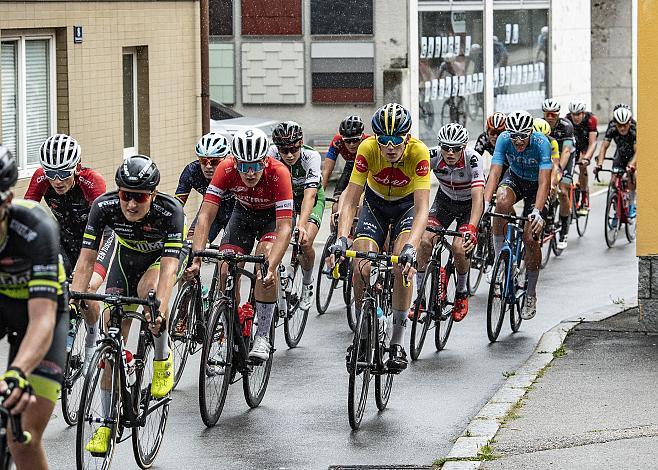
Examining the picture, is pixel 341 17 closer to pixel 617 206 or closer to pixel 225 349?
pixel 617 206

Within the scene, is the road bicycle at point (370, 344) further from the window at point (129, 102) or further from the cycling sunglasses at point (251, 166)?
the window at point (129, 102)

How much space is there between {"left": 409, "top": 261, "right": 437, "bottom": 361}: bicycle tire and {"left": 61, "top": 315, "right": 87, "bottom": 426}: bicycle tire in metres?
2.78

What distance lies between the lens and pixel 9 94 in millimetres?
14992

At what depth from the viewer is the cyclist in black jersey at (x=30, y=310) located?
16.2 ft

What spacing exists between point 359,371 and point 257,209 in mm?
1742

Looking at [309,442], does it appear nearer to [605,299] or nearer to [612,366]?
[612,366]

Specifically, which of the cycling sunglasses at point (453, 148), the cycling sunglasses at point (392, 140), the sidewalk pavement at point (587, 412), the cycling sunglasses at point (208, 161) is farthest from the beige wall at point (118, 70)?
the sidewalk pavement at point (587, 412)

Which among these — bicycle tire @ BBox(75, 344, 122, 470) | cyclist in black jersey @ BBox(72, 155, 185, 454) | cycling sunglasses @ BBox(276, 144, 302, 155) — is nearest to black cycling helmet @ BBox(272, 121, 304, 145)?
cycling sunglasses @ BBox(276, 144, 302, 155)

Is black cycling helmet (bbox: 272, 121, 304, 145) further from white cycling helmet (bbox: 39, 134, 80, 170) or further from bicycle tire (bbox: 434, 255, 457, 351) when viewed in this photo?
white cycling helmet (bbox: 39, 134, 80, 170)

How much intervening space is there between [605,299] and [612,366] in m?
3.85

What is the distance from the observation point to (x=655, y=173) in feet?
35.1

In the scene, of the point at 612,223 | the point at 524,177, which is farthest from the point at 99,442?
the point at 612,223

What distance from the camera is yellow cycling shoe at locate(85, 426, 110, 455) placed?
257 inches

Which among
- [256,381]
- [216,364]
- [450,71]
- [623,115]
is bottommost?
[256,381]
